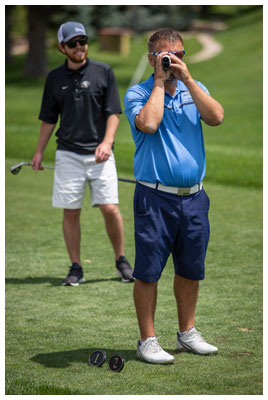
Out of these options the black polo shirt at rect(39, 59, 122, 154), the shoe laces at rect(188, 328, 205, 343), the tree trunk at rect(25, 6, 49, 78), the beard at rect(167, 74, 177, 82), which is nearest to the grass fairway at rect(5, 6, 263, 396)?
the shoe laces at rect(188, 328, 205, 343)

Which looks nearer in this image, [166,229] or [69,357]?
[166,229]

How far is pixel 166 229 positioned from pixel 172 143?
51cm

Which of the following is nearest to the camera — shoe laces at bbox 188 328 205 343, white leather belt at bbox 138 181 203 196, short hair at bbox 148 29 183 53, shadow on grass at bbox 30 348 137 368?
short hair at bbox 148 29 183 53

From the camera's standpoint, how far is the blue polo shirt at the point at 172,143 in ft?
15.2

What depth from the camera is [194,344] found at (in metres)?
4.93

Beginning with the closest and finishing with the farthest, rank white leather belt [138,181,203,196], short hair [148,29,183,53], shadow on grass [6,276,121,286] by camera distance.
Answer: short hair [148,29,183,53] → white leather belt [138,181,203,196] → shadow on grass [6,276,121,286]

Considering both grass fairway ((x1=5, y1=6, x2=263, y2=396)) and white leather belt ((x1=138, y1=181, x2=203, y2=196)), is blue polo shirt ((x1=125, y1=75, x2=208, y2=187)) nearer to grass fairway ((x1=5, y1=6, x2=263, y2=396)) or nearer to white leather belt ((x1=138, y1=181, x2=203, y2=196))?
white leather belt ((x1=138, y1=181, x2=203, y2=196))

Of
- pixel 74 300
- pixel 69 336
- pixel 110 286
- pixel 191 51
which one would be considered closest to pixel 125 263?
pixel 110 286

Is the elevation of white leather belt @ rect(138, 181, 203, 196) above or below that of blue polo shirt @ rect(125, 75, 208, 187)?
below

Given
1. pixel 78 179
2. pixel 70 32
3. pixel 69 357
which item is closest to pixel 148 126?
pixel 69 357

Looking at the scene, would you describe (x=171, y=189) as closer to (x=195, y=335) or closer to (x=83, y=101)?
(x=195, y=335)

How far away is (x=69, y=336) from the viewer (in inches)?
212

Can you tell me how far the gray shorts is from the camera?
6.88 m

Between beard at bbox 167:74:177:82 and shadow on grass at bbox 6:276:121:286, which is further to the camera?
Result: shadow on grass at bbox 6:276:121:286
